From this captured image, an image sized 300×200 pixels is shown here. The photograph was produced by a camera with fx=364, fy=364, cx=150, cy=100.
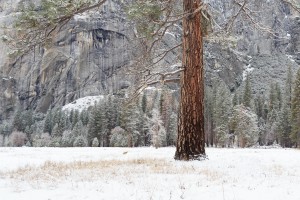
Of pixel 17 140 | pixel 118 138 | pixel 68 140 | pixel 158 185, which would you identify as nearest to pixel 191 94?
pixel 158 185

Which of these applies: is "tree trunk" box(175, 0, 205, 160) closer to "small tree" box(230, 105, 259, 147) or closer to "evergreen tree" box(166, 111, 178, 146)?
"small tree" box(230, 105, 259, 147)

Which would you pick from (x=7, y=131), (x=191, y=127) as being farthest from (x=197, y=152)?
(x=7, y=131)

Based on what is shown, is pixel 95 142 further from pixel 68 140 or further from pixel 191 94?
pixel 191 94

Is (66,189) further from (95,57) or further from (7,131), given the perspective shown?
(95,57)

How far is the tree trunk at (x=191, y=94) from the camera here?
36.6 ft

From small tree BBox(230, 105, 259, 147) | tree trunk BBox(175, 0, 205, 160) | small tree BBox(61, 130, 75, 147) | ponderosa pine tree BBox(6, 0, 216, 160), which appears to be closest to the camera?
ponderosa pine tree BBox(6, 0, 216, 160)

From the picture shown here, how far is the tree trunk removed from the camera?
36.6ft

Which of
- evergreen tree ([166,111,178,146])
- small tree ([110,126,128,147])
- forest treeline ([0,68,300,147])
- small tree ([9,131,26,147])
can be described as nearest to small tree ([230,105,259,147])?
forest treeline ([0,68,300,147])

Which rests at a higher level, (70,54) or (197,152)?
(70,54)

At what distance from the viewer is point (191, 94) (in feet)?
36.8

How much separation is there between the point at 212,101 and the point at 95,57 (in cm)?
11378

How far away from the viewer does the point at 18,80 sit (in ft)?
620

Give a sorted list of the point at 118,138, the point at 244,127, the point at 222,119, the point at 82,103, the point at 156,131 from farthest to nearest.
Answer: the point at 82,103
the point at 222,119
the point at 118,138
the point at 156,131
the point at 244,127

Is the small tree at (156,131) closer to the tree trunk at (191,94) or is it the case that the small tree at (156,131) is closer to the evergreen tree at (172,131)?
the evergreen tree at (172,131)
